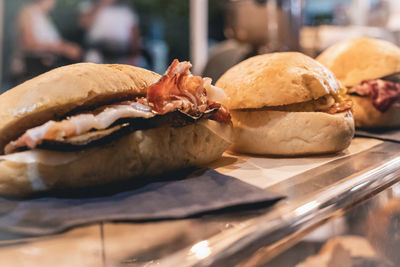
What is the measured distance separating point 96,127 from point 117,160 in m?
0.12

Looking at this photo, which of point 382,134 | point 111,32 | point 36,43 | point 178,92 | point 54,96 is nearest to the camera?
point 54,96

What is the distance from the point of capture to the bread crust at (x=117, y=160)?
101 centimetres

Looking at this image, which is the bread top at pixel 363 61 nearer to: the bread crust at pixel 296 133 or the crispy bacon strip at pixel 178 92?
the bread crust at pixel 296 133

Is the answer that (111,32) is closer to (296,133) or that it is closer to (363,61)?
(363,61)

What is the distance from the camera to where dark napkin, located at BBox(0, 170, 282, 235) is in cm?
82

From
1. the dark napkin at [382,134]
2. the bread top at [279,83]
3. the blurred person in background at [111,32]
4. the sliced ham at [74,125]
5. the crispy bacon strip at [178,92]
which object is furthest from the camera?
the blurred person in background at [111,32]

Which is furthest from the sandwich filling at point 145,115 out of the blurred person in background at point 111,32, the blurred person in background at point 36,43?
the blurred person in background at point 111,32

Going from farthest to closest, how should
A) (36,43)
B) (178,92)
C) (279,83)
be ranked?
1. (36,43)
2. (279,83)
3. (178,92)

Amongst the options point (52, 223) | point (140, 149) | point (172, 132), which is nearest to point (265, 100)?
point (172, 132)

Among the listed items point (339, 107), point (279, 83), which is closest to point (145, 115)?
point (279, 83)

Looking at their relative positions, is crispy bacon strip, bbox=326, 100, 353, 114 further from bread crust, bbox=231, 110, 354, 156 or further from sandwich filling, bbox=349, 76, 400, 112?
sandwich filling, bbox=349, 76, 400, 112

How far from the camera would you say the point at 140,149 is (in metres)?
1.16

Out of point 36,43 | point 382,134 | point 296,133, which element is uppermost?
point 36,43

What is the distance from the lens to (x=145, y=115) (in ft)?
3.72
